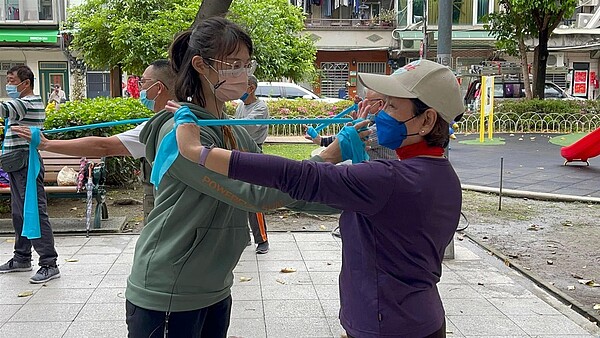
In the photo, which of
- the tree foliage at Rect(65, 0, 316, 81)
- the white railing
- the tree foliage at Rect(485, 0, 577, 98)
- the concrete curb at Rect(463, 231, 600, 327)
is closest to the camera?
the concrete curb at Rect(463, 231, 600, 327)

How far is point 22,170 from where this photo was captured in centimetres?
544

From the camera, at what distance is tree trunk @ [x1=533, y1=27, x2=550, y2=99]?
2072 cm

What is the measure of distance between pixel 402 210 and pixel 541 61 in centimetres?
2091

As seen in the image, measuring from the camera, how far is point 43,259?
17.5 feet

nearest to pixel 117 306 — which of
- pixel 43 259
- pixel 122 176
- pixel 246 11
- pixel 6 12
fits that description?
pixel 43 259

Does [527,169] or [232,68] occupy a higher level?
[232,68]

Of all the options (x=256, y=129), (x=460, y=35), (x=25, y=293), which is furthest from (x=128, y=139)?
(x=460, y=35)

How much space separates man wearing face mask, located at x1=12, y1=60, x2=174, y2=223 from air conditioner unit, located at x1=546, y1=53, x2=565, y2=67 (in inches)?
1195

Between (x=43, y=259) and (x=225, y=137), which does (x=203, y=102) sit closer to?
(x=225, y=137)

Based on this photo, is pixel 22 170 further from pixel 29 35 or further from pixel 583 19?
pixel 583 19

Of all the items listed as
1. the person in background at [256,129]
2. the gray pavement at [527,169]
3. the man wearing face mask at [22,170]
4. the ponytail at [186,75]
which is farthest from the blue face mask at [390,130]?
the gray pavement at [527,169]

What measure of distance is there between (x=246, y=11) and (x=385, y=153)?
11.9 metres

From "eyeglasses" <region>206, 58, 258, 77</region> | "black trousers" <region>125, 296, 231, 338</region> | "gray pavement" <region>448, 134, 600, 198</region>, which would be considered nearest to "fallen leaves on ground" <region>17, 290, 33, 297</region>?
"black trousers" <region>125, 296, 231, 338</region>

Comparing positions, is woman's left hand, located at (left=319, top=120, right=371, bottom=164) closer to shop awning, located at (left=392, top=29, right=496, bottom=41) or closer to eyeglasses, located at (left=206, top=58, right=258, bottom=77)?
eyeglasses, located at (left=206, top=58, right=258, bottom=77)
